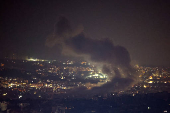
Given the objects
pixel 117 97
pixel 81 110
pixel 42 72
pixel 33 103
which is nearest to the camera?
pixel 81 110

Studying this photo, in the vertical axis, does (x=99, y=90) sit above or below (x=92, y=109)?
above

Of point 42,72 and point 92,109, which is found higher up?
point 42,72

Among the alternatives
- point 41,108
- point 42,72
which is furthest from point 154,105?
point 42,72

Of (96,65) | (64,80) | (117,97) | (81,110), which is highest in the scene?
(96,65)

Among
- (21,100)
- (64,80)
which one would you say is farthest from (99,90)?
(21,100)

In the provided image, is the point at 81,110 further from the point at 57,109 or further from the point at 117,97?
the point at 117,97

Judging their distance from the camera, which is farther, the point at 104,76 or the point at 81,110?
the point at 104,76

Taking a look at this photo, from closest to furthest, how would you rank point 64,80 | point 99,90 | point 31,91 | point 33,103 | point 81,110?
point 81,110 < point 33,103 < point 31,91 < point 99,90 < point 64,80

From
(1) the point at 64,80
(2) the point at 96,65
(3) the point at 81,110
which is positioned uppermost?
(2) the point at 96,65

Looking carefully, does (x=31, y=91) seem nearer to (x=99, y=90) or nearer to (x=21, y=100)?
(x=21, y=100)
